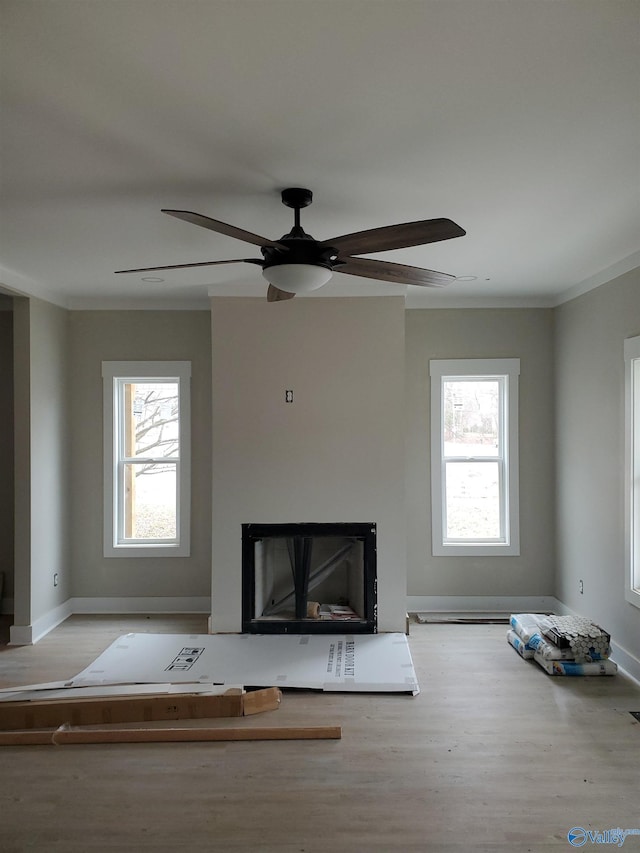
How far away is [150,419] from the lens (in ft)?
19.2

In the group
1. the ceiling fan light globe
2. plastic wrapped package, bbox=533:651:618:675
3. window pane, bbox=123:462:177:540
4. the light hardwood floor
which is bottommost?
the light hardwood floor

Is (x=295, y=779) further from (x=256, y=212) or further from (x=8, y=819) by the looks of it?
(x=256, y=212)

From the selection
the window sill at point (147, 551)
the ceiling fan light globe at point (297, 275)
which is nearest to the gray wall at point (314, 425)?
the window sill at point (147, 551)

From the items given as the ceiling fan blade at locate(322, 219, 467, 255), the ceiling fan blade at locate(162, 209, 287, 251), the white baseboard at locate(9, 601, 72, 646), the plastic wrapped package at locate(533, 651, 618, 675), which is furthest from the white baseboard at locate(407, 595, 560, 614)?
the ceiling fan blade at locate(162, 209, 287, 251)

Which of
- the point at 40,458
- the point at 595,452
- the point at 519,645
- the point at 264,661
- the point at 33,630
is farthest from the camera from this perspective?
the point at 40,458

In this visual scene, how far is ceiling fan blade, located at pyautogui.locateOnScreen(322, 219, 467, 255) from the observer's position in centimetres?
240

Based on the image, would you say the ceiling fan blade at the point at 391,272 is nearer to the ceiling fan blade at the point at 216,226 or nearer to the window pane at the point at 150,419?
the ceiling fan blade at the point at 216,226

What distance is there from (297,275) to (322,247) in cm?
16

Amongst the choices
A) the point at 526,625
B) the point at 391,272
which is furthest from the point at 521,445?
the point at 391,272

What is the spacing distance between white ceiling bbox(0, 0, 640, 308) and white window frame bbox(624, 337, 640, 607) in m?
0.70

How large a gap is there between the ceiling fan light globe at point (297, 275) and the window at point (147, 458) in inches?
118

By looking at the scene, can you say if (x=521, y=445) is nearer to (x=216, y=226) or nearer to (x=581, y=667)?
(x=581, y=667)

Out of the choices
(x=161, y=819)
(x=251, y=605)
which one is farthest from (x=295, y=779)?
(x=251, y=605)

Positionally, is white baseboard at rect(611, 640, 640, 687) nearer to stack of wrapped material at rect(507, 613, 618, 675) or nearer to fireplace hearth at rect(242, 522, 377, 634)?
stack of wrapped material at rect(507, 613, 618, 675)
